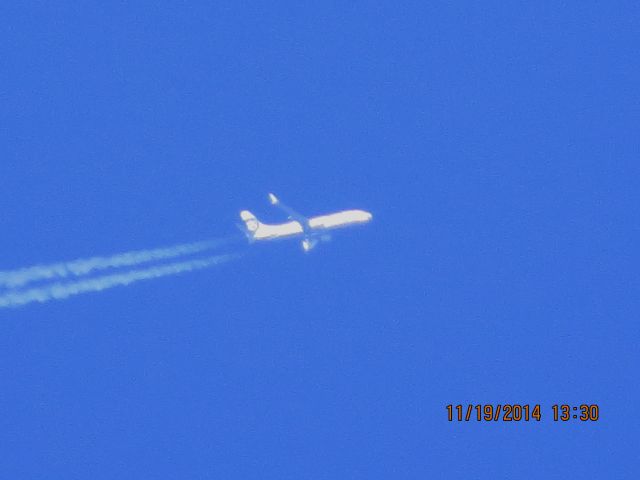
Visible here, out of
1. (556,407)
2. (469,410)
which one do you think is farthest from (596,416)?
(469,410)

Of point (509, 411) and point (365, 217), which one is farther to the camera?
point (365, 217)

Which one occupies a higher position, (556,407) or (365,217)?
(365,217)

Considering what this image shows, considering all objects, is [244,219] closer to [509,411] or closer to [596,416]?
[509,411]

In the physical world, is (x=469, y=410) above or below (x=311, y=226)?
below

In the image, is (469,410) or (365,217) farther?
(365,217)

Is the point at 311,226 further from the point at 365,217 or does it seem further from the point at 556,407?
the point at 556,407

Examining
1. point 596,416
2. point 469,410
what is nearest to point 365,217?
point 469,410
